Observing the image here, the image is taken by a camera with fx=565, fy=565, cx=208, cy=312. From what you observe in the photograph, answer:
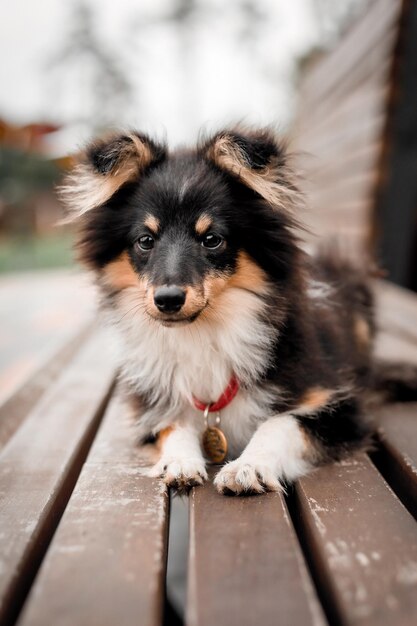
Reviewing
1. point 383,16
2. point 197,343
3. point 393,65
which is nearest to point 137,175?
point 197,343

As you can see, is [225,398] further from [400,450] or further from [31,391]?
[31,391]

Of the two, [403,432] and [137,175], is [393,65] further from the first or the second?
[403,432]

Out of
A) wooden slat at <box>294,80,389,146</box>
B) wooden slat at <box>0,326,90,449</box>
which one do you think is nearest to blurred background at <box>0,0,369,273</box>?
wooden slat at <box>294,80,389,146</box>

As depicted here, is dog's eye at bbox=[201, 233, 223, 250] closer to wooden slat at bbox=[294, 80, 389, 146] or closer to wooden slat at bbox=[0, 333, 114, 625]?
wooden slat at bbox=[0, 333, 114, 625]

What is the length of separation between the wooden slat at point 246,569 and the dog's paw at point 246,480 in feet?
0.19

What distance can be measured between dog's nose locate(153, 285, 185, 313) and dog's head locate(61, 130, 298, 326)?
0.06 metres

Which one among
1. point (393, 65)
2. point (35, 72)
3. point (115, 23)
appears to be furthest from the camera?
point (35, 72)

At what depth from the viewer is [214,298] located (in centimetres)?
245

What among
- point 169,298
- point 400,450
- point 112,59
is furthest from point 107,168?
point 112,59

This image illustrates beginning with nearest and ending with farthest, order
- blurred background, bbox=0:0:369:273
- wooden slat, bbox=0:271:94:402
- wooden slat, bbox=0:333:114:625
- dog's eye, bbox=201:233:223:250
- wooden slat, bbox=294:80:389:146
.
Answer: wooden slat, bbox=0:333:114:625 → dog's eye, bbox=201:233:223:250 → wooden slat, bbox=0:271:94:402 → wooden slat, bbox=294:80:389:146 → blurred background, bbox=0:0:369:273

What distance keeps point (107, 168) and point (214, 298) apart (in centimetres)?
72

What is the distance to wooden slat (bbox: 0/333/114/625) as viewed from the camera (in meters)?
1.44

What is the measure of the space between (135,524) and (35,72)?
2617 centimetres

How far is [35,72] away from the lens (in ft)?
79.7
